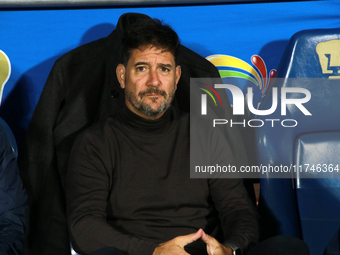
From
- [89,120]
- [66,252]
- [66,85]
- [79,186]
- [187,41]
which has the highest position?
[187,41]

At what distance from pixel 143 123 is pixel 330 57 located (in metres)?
0.72

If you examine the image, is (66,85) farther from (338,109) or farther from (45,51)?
(338,109)

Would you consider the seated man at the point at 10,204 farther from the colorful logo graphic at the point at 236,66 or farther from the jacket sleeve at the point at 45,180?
the colorful logo graphic at the point at 236,66

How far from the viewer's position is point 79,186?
4.23 feet

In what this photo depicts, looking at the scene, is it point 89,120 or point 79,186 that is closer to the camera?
point 79,186

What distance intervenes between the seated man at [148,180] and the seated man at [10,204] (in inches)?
6.4

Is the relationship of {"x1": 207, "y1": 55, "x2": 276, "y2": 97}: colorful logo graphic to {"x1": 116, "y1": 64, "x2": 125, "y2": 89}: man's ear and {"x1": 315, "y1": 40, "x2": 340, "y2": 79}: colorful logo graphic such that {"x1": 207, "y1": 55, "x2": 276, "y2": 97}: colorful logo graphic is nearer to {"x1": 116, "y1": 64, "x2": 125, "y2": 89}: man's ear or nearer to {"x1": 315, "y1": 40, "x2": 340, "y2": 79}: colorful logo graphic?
{"x1": 315, "y1": 40, "x2": 340, "y2": 79}: colorful logo graphic

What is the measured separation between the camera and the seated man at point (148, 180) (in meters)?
1.26

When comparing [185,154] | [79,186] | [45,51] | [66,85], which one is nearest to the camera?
[79,186]

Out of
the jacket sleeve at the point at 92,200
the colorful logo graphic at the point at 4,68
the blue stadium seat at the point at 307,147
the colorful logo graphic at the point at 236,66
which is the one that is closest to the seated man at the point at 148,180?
the jacket sleeve at the point at 92,200

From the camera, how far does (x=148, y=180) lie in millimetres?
1344

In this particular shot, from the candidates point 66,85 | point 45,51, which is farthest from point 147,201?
point 45,51

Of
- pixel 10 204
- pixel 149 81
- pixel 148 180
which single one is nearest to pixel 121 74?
pixel 149 81

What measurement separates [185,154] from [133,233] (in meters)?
0.31
